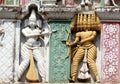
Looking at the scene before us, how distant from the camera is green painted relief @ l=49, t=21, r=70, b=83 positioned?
10289 mm

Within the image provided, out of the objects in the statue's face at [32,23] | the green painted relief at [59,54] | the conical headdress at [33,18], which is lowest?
the green painted relief at [59,54]

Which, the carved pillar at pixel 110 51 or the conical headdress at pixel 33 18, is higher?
the conical headdress at pixel 33 18

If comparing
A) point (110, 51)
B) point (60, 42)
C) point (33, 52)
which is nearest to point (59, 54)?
point (60, 42)

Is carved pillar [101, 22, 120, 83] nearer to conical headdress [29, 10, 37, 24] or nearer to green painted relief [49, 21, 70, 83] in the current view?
green painted relief [49, 21, 70, 83]

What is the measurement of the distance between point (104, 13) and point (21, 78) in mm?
1697

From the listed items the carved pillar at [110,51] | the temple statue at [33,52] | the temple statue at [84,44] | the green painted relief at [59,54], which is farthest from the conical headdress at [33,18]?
the carved pillar at [110,51]

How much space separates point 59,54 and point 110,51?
2.69 ft

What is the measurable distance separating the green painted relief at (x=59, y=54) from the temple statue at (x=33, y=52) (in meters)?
0.13

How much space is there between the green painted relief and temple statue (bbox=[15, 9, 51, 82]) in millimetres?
134

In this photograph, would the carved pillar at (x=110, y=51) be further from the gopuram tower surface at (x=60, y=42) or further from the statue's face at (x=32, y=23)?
the statue's face at (x=32, y=23)

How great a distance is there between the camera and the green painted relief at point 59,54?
10.3 metres

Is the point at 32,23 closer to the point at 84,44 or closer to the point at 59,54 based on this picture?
the point at 59,54

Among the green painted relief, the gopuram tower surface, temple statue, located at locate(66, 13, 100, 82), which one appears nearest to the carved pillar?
the gopuram tower surface

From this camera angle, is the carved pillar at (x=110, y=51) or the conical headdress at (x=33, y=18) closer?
the carved pillar at (x=110, y=51)
